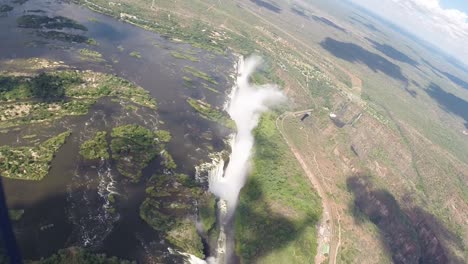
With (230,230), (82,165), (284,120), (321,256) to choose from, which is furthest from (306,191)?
(82,165)

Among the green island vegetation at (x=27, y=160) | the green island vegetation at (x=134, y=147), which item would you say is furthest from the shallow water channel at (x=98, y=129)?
the green island vegetation at (x=134, y=147)

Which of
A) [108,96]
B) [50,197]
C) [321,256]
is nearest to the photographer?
[50,197]

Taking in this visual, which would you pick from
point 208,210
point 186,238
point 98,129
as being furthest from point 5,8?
point 186,238

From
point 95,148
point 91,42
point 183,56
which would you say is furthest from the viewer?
point 183,56

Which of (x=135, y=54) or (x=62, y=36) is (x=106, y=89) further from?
(x=62, y=36)

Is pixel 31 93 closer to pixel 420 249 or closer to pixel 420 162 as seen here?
pixel 420 249

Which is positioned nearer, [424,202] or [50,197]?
[50,197]
